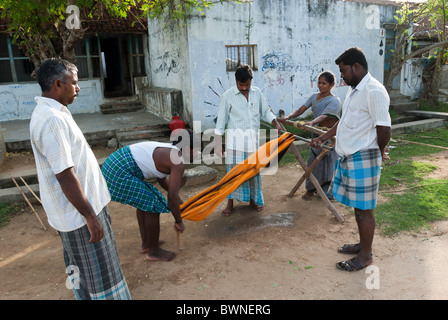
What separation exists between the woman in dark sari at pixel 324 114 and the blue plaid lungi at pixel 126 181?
2.22m

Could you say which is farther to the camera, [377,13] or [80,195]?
[377,13]

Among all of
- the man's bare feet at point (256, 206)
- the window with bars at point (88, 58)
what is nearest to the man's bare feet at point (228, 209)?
the man's bare feet at point (256, 206)

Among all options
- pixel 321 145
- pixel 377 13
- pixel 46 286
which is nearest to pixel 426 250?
pixel 321 145

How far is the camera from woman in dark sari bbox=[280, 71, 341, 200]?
406 cm

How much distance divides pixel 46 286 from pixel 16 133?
5.58 m

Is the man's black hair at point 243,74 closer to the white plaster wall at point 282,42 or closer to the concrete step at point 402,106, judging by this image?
the white plaster wall at point 282,42

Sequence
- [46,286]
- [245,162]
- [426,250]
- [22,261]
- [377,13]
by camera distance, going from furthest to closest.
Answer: [377,13], [245,162], [22,261], [426,250], [46,286]

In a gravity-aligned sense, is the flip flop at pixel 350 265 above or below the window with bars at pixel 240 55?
below

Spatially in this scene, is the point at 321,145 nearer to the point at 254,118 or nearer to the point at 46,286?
the point at 254,118

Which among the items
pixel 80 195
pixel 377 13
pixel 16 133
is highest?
pixel 377 13

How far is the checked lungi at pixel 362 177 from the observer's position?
265 cm

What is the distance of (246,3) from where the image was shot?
737 centimetres

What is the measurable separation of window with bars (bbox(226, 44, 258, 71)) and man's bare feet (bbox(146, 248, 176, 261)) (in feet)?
17.3

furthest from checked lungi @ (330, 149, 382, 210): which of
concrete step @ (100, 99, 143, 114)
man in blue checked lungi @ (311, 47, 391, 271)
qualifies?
concrete step @ (100, 99, 143, 114)
